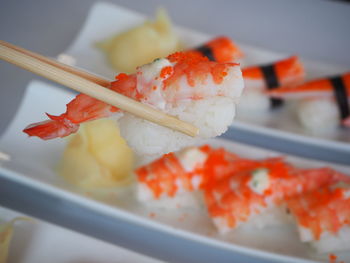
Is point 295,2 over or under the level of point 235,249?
over

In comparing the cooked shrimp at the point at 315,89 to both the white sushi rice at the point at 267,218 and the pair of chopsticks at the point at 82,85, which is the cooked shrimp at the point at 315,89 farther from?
the pair of chopsticks at the point at 82,85

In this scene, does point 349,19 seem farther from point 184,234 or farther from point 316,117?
point 184,234

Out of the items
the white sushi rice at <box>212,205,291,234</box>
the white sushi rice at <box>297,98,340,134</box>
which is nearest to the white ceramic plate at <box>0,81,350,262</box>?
the white sushi rice at <box>212,205,291,234</box>

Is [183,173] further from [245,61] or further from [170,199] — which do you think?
[245,61]

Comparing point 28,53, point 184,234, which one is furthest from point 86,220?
point 28,53

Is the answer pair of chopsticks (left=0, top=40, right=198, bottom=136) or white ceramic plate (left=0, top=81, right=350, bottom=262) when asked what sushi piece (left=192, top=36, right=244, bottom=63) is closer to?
white ceramic plate (left=0, top=81, right=350, bottom=262)

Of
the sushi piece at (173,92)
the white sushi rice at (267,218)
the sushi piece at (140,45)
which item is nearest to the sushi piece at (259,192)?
the white sushi rice at (267,218)
